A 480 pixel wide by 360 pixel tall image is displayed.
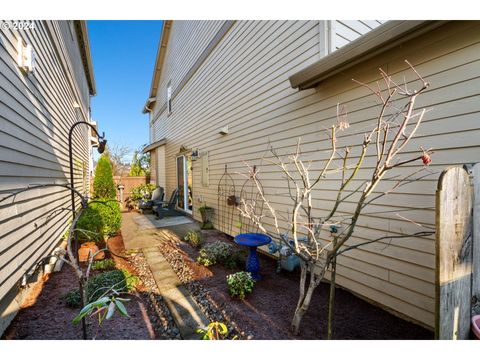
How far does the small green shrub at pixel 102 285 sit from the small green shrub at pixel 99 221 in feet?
5.89

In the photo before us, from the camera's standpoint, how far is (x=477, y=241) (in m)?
1.74

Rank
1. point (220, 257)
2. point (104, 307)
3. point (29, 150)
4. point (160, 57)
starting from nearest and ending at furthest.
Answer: point (104, 307), point (29, 150), point (220, 257), point (160, 57)

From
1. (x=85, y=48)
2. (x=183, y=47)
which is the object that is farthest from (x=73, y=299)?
(x=85, y=48)

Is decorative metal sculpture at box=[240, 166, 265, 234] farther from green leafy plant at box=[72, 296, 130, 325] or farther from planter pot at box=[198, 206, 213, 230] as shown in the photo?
green leafy plant at box=[72, 296, 130, 325]

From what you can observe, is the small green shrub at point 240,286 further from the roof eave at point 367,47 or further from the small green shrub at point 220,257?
the roof eave at point 367,47

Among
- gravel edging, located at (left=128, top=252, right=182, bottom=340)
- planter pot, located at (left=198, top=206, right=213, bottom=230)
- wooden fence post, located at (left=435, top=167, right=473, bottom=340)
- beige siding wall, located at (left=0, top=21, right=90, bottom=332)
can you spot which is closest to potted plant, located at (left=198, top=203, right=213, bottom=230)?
planter pot, located at (left=198, top=206, right=213, bottom=230)

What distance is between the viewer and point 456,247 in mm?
1607

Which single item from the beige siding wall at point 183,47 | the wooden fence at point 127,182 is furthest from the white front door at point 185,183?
the wooden fence at point 127,182

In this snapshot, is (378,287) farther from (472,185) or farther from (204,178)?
(204,178)

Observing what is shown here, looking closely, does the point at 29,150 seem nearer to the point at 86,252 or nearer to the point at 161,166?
the point at 86,252

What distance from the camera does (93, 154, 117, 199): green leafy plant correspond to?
650cm

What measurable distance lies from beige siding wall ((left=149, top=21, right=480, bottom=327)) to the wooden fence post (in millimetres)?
568

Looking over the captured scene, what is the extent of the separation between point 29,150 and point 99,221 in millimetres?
2318

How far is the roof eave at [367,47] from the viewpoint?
6.62 ft
